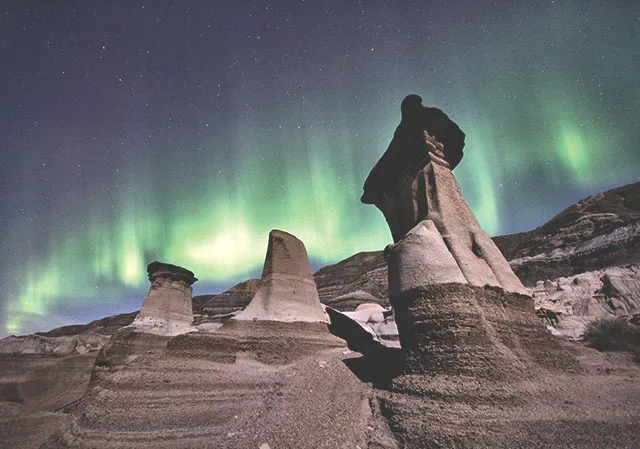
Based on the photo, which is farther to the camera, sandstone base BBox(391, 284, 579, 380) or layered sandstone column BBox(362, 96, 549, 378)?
layered sandstone column BBox(362, 96, 549, 378)

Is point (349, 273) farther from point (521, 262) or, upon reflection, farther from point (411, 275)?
point (411, 275)

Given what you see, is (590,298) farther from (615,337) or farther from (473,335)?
(473,335)

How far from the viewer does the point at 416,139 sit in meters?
5.72

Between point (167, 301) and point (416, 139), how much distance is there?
1422cm

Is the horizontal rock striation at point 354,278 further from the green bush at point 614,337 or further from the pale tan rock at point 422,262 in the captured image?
the pale tan rock at point 422,262

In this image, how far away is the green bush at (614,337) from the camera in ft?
17.9

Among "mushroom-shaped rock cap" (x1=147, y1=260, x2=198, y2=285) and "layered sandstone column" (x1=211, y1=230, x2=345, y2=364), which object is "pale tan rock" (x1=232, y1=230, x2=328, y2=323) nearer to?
"layered sandstone column" (x1=211, y1=230, x2=345, y2=364)

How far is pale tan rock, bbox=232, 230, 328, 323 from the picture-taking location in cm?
665

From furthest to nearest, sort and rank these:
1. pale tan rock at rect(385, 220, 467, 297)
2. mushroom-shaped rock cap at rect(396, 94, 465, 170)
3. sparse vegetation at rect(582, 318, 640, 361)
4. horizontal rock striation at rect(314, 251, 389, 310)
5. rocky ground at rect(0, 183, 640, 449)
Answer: horizontal rock striation at rect(314, 251, 389, 310) → mushroom-shaped rock cap at rect(396, 94, 465, 170) → sparse vegetation at rect(582, 318, 640, 361) → pale tan rock at rect(385, 220, 467, 297) → rocky ground at rect(0, 183, 640, 449)

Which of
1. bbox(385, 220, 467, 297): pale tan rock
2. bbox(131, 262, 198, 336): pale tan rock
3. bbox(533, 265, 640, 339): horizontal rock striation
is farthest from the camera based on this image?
bbox(131, 262, 198, 336): pale tan rock

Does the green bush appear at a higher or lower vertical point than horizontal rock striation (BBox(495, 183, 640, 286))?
lower

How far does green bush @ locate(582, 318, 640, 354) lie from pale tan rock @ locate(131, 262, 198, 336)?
1505cm

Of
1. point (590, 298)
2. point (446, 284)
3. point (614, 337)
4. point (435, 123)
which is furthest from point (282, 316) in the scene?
point (590, 298)

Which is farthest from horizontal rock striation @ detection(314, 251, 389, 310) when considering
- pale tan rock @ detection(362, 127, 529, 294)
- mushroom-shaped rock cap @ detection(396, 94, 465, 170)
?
mushroom-shaped rock cap @ detection(396, 94, 465, 170)
